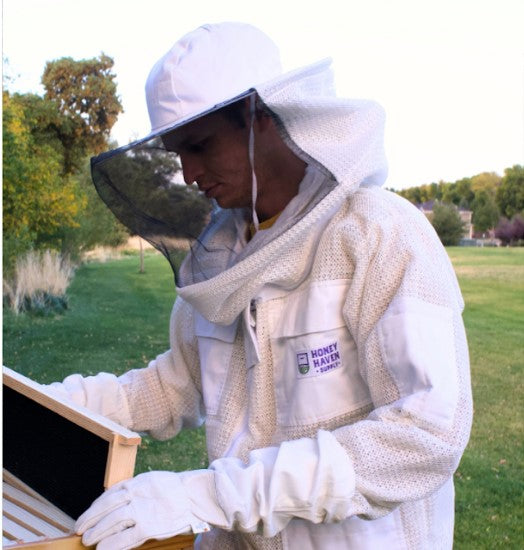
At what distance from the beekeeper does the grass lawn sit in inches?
130

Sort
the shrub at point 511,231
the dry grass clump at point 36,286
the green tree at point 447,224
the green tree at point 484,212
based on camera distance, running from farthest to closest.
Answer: the green tree at point 484,212 < the shrub at point 511,231 < the green tree at point 447,224 < the dry grass clump at point 36,286

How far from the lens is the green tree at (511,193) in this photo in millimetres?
27969

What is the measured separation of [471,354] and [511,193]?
67.8 feet

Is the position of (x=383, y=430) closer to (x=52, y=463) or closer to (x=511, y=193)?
(x=52, y=463)

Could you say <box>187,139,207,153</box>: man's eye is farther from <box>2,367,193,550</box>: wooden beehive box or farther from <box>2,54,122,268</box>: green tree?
<box>2,54,122,268</box>: green tree

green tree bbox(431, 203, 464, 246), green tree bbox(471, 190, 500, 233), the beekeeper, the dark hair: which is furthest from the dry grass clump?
green tree bbox(471, 190, 500, 233)

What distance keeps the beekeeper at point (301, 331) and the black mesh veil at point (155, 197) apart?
38 millimetres

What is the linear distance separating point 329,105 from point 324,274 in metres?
0.30

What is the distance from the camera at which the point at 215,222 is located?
175cm

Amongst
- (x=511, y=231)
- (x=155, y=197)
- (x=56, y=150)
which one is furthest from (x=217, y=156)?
(x=511, y=231)

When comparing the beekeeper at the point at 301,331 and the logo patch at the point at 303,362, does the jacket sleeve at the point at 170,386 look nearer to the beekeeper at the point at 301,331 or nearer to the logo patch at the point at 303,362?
the beekeeper at the point at 301,331

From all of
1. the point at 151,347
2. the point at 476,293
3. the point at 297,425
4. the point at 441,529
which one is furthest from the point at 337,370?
the point at 476,293

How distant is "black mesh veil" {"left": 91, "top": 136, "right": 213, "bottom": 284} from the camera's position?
1.68 metres

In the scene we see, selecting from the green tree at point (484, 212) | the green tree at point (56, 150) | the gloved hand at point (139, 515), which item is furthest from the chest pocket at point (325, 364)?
the green tree at point (484, 212)
